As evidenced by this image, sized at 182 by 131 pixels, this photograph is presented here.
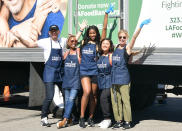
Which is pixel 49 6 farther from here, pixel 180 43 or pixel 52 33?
pixel 180 43

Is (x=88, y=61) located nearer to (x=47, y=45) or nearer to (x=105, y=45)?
(x=105, y=45)

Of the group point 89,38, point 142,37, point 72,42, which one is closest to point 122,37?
point 142,37

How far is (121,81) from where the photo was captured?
6082 millimetres

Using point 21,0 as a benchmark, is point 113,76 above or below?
below

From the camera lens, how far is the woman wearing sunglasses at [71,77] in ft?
20.5

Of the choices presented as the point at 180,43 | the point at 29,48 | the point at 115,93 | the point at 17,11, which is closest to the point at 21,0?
the point at 17,11

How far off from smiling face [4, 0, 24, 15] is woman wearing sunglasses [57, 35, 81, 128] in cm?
151

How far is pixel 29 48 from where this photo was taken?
7.06 meters

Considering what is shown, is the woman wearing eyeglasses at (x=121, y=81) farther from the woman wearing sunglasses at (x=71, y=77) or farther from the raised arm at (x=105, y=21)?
the woman wearing sunglasses at (x=71, y=77)

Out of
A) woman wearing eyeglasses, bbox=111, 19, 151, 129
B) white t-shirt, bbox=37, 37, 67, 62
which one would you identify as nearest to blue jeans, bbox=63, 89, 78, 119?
woman wearing eyeglasses, bbox=111, 19, 151, 129

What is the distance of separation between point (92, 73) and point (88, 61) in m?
0.21

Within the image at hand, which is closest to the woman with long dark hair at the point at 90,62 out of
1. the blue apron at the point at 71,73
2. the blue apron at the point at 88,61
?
the blue apron at the point at 88,61

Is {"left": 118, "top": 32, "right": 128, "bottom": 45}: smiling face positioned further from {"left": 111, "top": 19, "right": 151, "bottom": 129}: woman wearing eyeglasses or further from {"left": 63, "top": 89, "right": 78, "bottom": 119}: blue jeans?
{"left": 63, "top": 89, "right": 78, "bottom": 119}: blue jeans

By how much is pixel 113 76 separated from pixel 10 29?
8.21 feet
